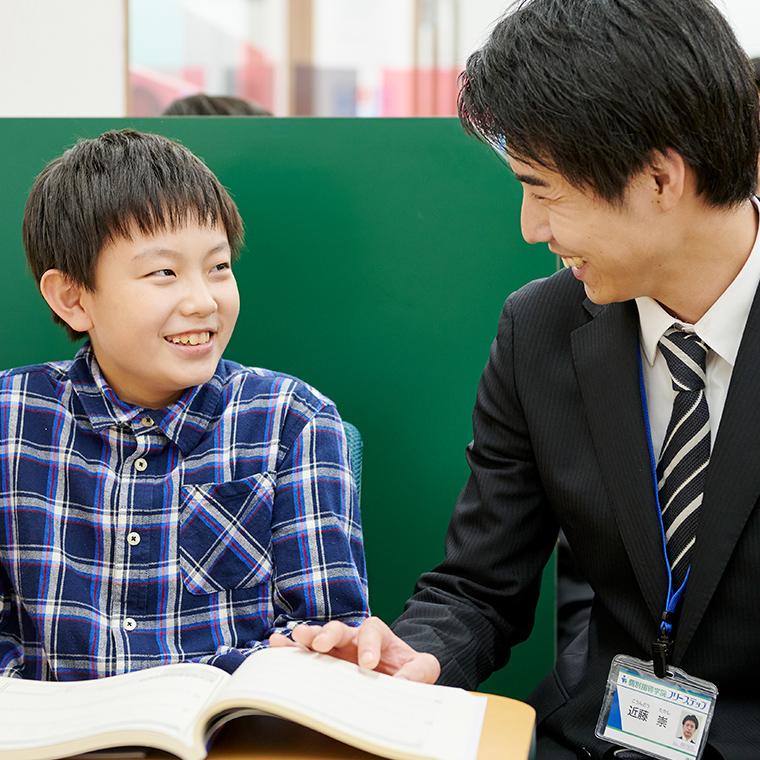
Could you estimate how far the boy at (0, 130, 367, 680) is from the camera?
1.37m

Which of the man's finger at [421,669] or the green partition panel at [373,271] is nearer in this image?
the man's finger at [421,669]

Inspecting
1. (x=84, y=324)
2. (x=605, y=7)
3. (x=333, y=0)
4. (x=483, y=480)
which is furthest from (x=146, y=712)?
(x=333, y=0)

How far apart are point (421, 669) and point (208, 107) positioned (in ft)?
6.01

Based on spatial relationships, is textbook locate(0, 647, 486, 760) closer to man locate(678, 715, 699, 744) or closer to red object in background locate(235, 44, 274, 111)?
man locate(678, 715, 699, 744)

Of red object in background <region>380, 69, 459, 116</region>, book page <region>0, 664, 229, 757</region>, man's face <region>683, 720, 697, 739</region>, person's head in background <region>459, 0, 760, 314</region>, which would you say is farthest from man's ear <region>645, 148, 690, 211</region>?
red object in background <region>380, 69, 459, 116</region>

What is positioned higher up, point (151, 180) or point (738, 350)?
point (151, 180)

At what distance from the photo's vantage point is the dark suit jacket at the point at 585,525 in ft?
3.81

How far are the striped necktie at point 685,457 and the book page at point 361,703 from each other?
336mm

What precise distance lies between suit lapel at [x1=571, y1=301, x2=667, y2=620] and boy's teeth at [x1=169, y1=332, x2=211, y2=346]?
1.57ft

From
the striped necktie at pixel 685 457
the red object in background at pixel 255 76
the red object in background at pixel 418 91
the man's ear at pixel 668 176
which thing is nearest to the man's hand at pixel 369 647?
the striped necktie at pixel 685 457

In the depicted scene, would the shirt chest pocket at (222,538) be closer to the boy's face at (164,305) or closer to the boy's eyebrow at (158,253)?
the boy's face at (164,305)

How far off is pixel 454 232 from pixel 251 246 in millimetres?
332

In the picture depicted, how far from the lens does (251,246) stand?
1.78 metres

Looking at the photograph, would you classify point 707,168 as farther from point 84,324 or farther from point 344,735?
point 84,324
